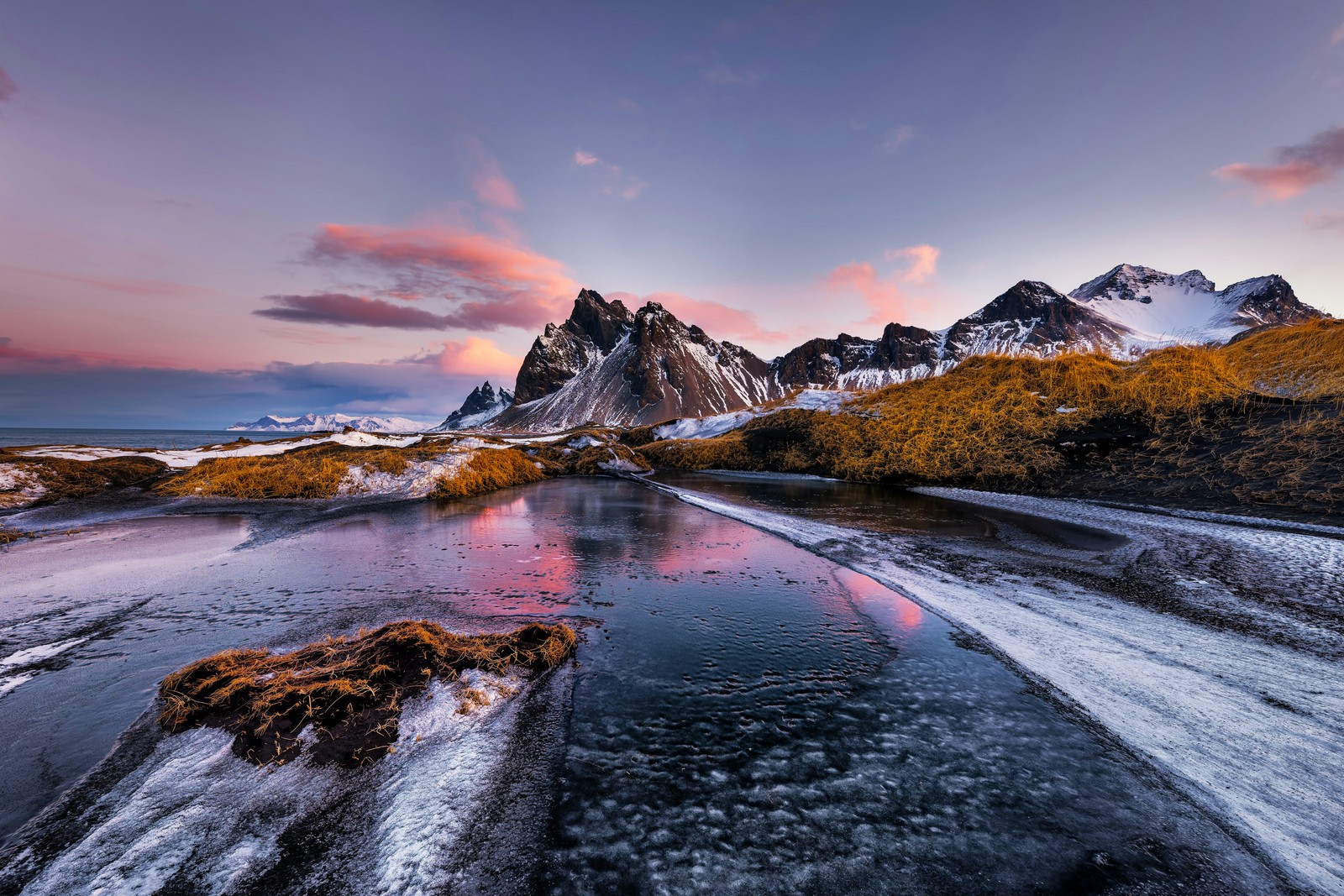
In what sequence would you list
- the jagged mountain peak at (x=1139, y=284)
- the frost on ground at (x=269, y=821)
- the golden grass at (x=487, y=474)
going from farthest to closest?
the jagged mountain peak at (x=1139, y=284)
the golden grass at (x=487, y=474)
the frost on ground at (x=269, y=821)

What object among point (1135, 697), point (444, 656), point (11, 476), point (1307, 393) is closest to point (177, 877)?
point (444, 656)

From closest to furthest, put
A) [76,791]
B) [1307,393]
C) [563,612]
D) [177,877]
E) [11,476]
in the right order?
[177,877] → [76,791] → [563,612] → [1307,393] → [11,476]

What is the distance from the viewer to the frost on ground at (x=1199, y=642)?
288cm

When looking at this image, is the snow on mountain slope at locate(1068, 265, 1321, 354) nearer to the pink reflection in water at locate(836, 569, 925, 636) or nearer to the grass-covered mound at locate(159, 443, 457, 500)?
the pink reflection in water at locate(836, 569, 925, 636)

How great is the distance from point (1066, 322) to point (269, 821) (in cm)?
17626

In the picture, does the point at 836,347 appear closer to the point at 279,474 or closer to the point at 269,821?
the point at 279,474

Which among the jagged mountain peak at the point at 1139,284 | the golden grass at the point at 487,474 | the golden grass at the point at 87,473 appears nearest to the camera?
the golden grass at the point at 87,473

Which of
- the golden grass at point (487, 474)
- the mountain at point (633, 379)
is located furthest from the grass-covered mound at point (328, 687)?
the mountain at point (633, 379)

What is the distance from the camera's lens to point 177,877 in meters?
2.19

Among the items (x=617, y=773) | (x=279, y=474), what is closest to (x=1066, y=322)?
(x=617, y=773)

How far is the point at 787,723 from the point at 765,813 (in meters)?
1.05

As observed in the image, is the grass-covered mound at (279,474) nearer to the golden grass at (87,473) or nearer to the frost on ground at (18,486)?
the golden grass at (87,473)

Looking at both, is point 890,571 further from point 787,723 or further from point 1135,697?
point 787,723

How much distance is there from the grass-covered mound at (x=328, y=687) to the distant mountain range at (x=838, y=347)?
116 m
